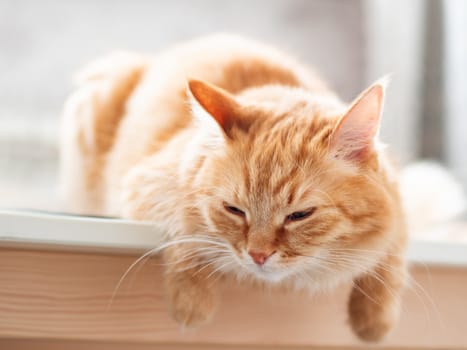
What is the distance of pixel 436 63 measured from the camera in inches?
99.7

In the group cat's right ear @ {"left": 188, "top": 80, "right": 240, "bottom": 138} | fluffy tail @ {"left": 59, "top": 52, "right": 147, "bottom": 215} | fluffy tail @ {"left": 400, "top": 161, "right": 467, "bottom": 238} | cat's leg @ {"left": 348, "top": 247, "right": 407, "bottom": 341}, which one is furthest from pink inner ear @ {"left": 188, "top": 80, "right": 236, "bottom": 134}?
fluffy tail @ {"left": 400, "top": 161, "right": 467, "bottom": 238}

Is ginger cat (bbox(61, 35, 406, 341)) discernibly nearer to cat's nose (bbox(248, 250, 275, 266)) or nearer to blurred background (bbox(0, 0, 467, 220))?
cat's nose (bbox(248, 250, 275, 266))

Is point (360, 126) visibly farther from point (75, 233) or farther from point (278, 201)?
point (75, 233)

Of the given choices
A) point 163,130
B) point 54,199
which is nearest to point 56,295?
point 163,130

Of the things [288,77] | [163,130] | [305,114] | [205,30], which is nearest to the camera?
[305,114]

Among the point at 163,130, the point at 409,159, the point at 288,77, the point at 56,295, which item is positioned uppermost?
the point at 288,77

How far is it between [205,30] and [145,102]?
0.85m

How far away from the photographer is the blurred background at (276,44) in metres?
2.21

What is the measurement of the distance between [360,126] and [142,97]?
79 centimetres

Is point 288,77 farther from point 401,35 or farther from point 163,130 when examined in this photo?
point 401,35

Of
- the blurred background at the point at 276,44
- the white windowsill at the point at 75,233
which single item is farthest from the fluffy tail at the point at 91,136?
the white windowsill at the point at 75,233

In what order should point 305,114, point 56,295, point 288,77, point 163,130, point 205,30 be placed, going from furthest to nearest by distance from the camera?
1. point 205,30
2. point 288,77
3. point 163,130
4. point 305,114
5. point 56,295

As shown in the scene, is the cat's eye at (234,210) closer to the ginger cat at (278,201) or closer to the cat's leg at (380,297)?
the ginger cat at (278,201)

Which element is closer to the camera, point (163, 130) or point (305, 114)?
point (305, 114)
